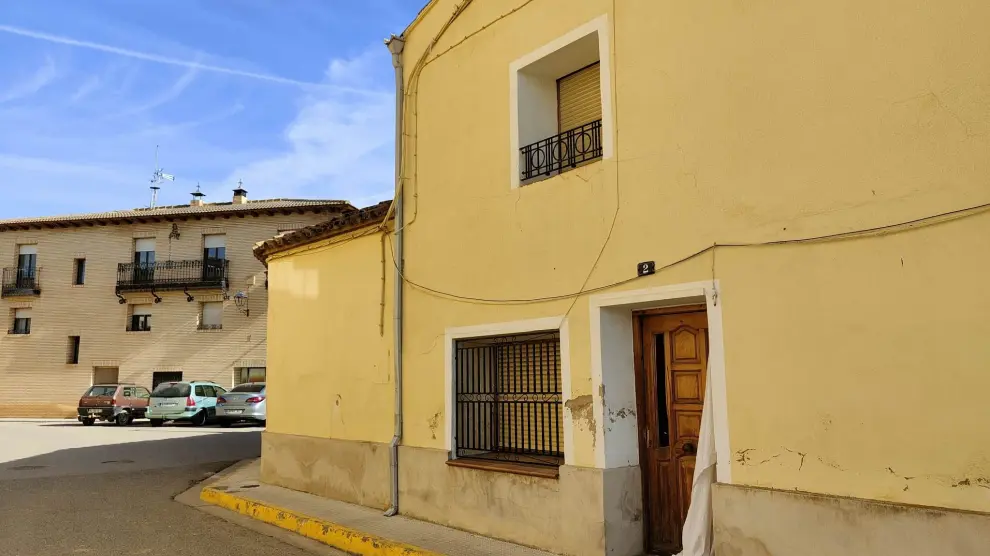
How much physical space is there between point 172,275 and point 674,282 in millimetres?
28723

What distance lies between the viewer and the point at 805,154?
15.4ft

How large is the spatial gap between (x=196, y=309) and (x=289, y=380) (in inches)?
846

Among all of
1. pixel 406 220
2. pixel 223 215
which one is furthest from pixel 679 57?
pixel 223 215

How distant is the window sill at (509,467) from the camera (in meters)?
6.12

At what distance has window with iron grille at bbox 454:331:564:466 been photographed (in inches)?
266

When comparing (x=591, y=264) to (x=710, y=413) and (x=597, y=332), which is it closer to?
(x=597, y=332)

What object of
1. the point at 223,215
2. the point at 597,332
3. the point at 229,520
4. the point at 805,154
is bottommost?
the point at 229,520

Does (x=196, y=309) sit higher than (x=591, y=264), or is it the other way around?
(x=196, y=309)

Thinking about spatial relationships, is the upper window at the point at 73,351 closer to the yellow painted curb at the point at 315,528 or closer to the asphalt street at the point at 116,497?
the asphalt street at the point at 116,497

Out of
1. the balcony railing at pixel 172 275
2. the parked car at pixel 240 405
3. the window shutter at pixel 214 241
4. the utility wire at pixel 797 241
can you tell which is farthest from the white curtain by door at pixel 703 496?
the window shutter at pixel 214 241

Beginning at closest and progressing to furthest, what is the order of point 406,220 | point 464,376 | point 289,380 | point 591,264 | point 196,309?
point 591,264
point 464,376
point 406,220
point 289,380
point 196,309

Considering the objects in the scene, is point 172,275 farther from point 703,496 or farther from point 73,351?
point 703,496

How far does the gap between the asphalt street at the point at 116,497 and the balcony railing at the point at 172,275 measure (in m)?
11.1

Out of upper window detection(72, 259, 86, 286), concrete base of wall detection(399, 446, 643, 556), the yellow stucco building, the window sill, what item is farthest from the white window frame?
the window sill
